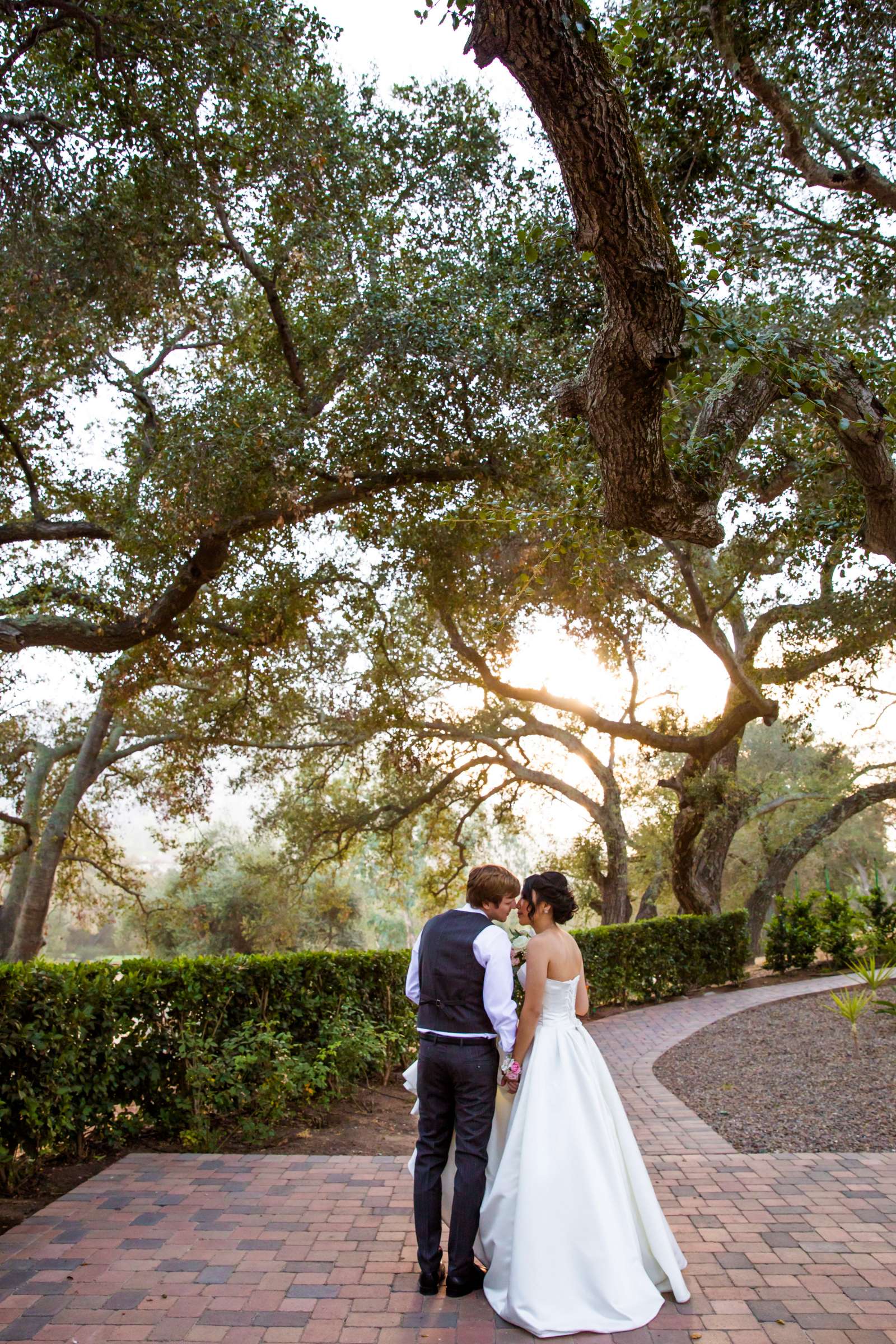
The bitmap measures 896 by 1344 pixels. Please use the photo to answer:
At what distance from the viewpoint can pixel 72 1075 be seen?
17.4 ft

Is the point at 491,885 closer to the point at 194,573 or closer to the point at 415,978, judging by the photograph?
the point at 415,978

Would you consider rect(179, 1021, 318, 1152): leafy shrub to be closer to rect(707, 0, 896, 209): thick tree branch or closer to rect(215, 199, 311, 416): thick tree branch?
rect(215, 199, 311, 416): thick tree branch

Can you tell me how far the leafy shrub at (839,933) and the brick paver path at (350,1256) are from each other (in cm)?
1084

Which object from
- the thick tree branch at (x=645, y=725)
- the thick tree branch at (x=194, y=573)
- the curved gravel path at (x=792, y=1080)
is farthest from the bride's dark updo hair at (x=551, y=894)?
the thick tree branch at (x=645, y=725)

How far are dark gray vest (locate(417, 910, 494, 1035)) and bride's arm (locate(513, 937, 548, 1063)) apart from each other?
19 centimetres

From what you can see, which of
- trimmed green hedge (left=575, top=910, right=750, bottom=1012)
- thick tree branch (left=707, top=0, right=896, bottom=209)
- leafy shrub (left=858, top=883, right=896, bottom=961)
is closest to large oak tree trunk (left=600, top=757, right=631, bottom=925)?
trimmed green hedge (left=575, top=910, right=750, bottom=1012)

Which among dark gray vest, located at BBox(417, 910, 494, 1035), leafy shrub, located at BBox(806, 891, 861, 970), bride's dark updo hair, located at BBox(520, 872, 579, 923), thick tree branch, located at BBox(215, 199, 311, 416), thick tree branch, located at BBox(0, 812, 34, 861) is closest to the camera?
dark gray vest, located at BBox(417, 910, 494, 1035)

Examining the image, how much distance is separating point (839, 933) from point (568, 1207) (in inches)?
538

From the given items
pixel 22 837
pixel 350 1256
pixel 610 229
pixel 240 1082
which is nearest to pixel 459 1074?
pixel 350 1256

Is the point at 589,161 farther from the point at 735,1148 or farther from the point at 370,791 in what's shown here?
the point at 370,791

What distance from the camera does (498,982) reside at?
3584 millimetres

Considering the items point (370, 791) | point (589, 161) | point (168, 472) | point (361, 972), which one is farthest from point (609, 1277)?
point (370, 791)

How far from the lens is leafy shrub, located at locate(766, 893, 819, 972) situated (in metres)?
15.4

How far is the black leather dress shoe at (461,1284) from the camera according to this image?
138 inches
